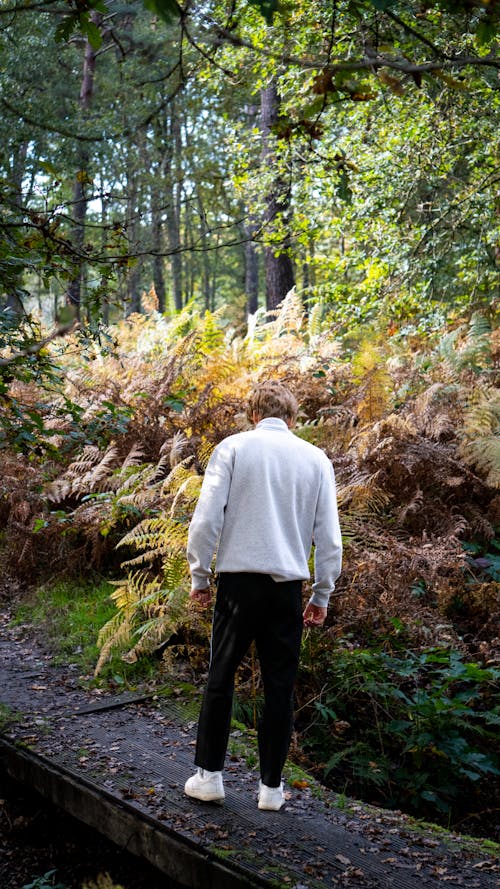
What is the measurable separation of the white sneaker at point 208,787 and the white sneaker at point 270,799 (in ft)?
0.63

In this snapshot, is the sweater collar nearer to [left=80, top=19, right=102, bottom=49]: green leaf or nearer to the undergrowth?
the undergrowth

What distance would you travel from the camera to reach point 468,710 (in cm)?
455

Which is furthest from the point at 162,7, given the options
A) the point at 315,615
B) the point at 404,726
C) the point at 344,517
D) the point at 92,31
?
the point at 344,517

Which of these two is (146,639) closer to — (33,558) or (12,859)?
(12,859)

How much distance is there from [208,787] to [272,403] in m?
1.85

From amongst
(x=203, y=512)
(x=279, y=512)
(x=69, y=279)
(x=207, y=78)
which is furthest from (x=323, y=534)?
(x=207, y=78)

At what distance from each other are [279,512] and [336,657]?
5.97 feet

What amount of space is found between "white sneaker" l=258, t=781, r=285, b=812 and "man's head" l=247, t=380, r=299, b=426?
1.76m

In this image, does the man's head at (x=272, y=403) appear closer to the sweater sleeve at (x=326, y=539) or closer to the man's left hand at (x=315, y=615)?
the sweater sleeve at (x=326, y=539)

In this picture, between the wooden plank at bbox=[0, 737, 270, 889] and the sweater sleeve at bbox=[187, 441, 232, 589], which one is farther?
the sweater sleeve at bbox=[187, 441, 232, 589]

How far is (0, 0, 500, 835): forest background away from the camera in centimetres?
379

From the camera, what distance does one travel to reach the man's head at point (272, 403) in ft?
13.2

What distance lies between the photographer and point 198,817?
3.71 meters

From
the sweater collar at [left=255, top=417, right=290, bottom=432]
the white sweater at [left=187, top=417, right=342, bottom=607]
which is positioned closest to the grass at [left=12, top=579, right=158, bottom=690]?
the white sweater at [left=187, top=417, right=342, bottom=607]
